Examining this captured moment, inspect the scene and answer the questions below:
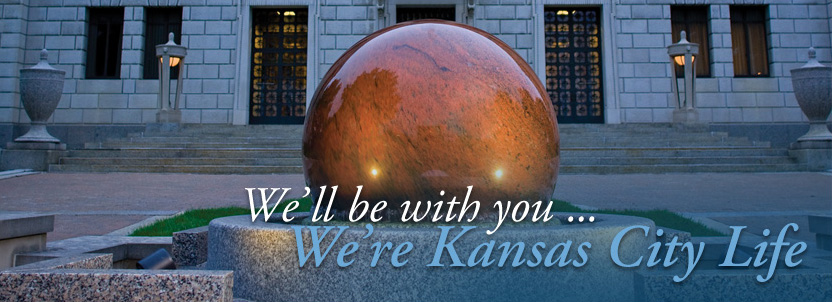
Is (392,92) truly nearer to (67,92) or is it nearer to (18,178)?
(18,178)

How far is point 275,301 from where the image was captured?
2711 millimetres

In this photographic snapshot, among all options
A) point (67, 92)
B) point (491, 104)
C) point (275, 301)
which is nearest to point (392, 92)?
point (491, 104)

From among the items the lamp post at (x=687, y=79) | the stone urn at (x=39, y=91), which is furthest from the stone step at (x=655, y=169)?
the stone urn at (x=39, y=91)

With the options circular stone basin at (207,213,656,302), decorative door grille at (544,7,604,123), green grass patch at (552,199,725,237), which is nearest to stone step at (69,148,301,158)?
green grass patch at (552,199,725,237)

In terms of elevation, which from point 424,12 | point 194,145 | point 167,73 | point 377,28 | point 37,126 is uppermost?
point 424,12

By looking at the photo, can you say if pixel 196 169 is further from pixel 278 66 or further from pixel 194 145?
pixel 278 66

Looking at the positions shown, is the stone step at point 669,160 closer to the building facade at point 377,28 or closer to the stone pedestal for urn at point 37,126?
the building facade at point 377,28

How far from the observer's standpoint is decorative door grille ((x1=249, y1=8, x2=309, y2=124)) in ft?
67.1

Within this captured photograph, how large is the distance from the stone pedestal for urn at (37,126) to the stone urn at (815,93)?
61.7 ft

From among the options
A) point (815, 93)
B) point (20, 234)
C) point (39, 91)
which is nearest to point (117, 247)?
point (20, 234)

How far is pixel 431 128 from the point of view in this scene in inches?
117

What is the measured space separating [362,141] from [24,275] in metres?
1.66

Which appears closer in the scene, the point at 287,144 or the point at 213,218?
the point at 213,218

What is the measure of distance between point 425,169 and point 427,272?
0.66 metres
